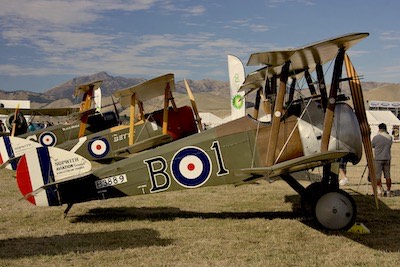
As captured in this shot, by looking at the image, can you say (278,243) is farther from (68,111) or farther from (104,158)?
(68,111)

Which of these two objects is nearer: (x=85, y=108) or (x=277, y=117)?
(x=277, y=117)

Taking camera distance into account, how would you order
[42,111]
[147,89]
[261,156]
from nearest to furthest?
[261,156] → [147,89] → [42,111]

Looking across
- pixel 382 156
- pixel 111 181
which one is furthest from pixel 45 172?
pixel 382 156

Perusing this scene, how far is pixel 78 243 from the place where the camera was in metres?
5.90

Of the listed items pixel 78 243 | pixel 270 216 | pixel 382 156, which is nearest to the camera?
pixel 78 243

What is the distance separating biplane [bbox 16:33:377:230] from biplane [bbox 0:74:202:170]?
5819 millimetres

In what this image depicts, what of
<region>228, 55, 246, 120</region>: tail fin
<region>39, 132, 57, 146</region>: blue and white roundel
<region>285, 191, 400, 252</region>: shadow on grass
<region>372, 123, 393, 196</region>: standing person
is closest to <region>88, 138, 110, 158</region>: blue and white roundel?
<region>39, 132, 57, 146</region>: blue and white roundel

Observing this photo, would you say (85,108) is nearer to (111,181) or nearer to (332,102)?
(111,181)

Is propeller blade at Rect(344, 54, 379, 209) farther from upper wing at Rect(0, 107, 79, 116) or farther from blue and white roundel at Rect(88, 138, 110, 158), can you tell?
upper wing at Rect(0, 107, 79, 116)

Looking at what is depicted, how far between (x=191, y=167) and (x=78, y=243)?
203 centimetres

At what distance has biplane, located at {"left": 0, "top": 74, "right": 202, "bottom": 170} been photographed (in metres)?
13.1

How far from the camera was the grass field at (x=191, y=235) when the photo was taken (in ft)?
17.0

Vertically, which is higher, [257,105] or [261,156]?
[257,105]

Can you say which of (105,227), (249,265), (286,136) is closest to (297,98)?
(286,136)
